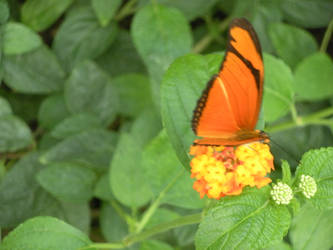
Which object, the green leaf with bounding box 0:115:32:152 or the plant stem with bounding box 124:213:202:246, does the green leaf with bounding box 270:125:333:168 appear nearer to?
the plant stem with bounding box 124:213:202:246

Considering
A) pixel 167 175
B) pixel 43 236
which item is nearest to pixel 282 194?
pixel 167 175

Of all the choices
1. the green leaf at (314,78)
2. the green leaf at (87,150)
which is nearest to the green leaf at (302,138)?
the green leaf at (314,78)

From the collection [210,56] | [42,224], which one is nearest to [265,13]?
[210,56]

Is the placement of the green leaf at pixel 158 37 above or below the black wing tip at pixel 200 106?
below

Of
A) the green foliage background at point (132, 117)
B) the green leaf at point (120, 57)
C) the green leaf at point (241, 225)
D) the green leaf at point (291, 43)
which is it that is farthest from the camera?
the green leaf at point (120, 57)

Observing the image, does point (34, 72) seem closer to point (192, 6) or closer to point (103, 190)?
point (103, 190)

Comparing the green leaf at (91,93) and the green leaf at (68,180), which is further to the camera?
the green leaf at (91,93)

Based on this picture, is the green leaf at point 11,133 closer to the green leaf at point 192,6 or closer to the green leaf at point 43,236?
the green leaf at point 43,236
